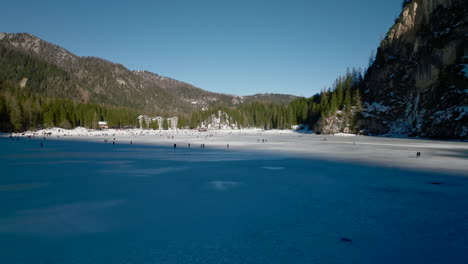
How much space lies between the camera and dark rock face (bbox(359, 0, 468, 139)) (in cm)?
5759

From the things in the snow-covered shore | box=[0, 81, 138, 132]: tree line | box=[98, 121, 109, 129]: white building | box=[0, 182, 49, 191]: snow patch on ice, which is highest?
box=[0, 81, 138, 132]: tree line

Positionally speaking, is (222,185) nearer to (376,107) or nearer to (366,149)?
(366,149)

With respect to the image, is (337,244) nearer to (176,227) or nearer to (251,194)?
(176,227)

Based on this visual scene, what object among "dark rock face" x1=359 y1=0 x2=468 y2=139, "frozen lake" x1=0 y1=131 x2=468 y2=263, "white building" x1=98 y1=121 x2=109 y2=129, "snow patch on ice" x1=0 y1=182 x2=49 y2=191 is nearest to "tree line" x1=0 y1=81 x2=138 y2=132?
"white building" x1=98 y1=121 x2=109 y2=129

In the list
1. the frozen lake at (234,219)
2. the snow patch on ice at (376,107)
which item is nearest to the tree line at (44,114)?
the frozen lake at (234,219)

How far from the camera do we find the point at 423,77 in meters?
69.2

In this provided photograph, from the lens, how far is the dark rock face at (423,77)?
57.6 metres

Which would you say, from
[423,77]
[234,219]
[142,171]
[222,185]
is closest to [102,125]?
[142,171]

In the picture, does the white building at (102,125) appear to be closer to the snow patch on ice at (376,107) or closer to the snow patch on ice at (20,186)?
the snow patch on ice at (376,107)

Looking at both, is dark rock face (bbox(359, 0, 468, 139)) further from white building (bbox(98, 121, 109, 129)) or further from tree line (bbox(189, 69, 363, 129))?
white building (bbox(98, 121, 109, 129))

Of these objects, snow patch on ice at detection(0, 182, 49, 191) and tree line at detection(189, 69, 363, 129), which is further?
tree line at detection(189, 69, 363, 129)

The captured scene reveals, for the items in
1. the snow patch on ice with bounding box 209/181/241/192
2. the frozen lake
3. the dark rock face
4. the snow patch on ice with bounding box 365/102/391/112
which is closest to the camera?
the frozen lake

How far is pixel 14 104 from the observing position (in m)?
85.1

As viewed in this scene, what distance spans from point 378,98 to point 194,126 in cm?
11964
